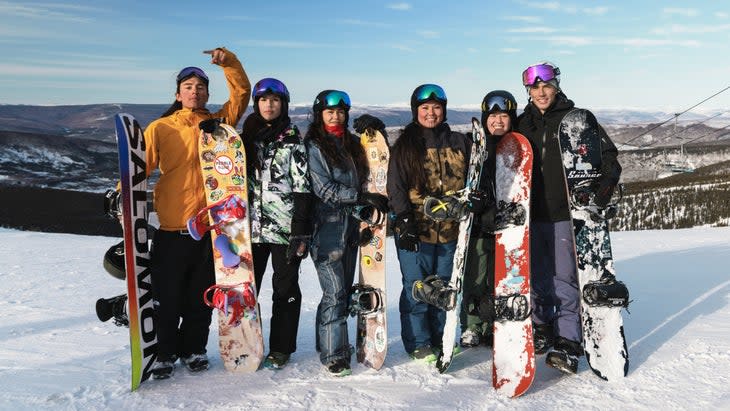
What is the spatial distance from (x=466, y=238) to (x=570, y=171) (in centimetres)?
88

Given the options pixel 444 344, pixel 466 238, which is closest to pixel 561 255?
pixel 466 238

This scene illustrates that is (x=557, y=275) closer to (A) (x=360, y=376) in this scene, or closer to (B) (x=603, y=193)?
(B) (x=603, y=193)

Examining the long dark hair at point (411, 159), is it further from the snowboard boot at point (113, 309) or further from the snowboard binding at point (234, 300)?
the snowboard boot at point (113, 309)

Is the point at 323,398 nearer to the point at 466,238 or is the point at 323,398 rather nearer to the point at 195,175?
the point at 466,238

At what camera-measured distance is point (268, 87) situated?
11.2 feet

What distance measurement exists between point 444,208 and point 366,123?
34.2 inches

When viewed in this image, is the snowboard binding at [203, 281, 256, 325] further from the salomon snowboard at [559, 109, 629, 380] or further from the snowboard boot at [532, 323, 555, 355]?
the salomon snowboard at [559, 109, 629, 380]

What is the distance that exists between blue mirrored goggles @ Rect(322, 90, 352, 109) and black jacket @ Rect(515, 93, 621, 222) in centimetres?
135

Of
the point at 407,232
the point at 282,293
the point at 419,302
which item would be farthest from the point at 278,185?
the point at 419,302

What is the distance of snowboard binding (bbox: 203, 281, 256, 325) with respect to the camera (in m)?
3.40

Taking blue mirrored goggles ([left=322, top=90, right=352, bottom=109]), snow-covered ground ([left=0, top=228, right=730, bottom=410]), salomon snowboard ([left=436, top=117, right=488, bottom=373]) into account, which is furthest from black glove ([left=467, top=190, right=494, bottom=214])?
snow-covered ground ([left=0, top=228, right=730, bottom=410])

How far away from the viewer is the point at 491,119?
3812 millimetres

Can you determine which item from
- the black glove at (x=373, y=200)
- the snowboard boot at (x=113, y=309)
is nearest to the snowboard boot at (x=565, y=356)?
the black glove at (x=373, y=200)

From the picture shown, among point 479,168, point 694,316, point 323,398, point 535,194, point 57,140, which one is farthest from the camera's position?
point 57,140
